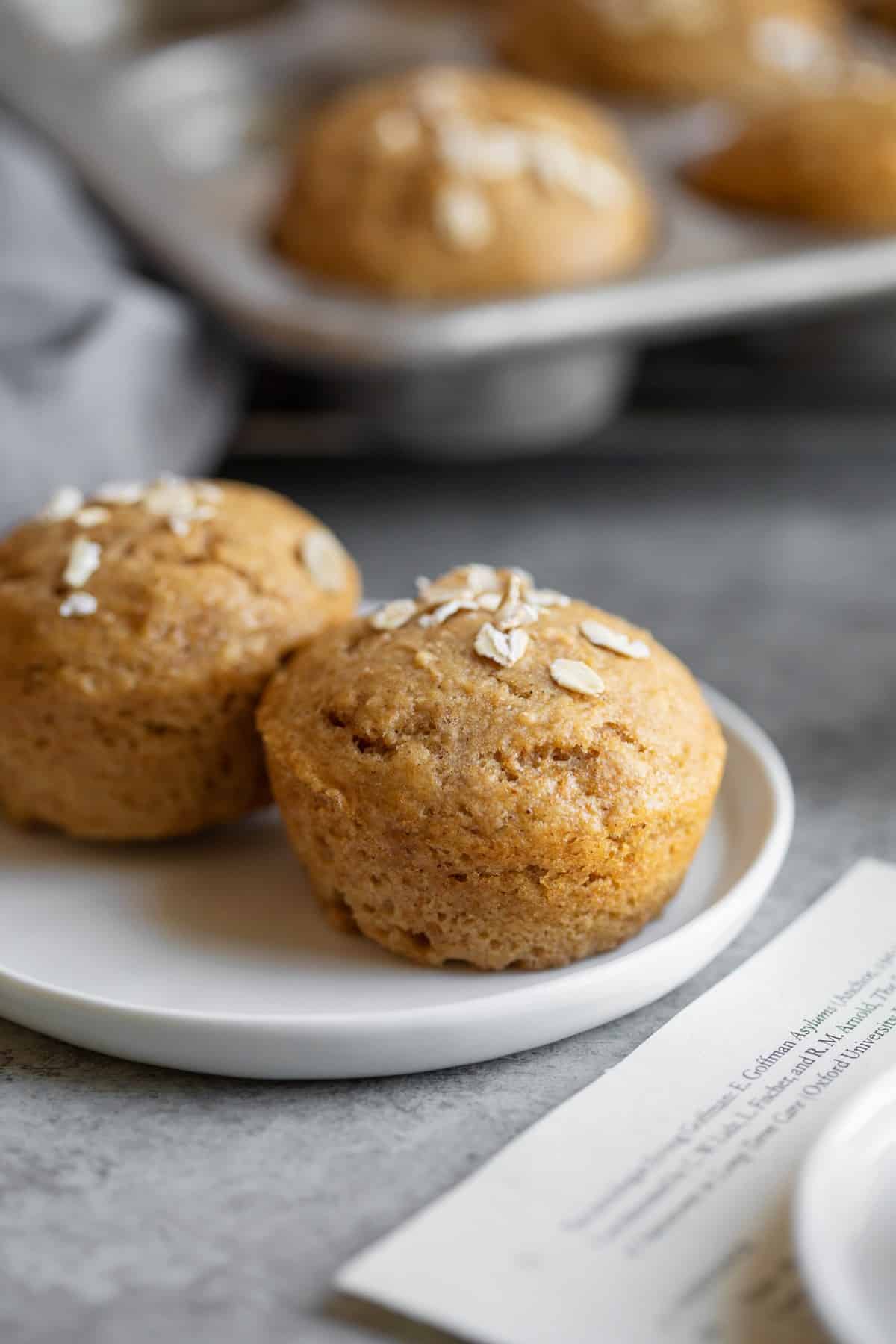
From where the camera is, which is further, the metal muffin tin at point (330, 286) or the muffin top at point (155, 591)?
the metal muffin tin at point (330, 286)

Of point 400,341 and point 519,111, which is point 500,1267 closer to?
point 400,341

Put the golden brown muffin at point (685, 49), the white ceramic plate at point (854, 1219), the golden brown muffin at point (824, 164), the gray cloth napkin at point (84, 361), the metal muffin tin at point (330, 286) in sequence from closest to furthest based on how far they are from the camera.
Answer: the white ceramic plate at point (854, 1219) < the gray cloth napkin at point (84, 361) < the metal muffin tin at point (330, 286) < the golden brown muffin at point (824, 164) < the golden brown muffin at point (685, 49)

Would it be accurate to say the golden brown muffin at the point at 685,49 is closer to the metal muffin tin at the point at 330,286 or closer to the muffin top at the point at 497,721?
the metal muffin tin at the point at 330,286

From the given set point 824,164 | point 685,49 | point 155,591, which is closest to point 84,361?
point 155,591

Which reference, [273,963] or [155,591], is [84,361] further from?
[273,963]

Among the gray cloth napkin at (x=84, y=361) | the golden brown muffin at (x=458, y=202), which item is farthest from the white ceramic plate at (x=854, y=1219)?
the golden brown muffin at (x=458, y=202)

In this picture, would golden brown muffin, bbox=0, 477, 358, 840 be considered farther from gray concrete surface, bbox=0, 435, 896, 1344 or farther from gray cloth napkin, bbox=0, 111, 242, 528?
gray cloth napkin, bbox=0, 111, 242, 528
